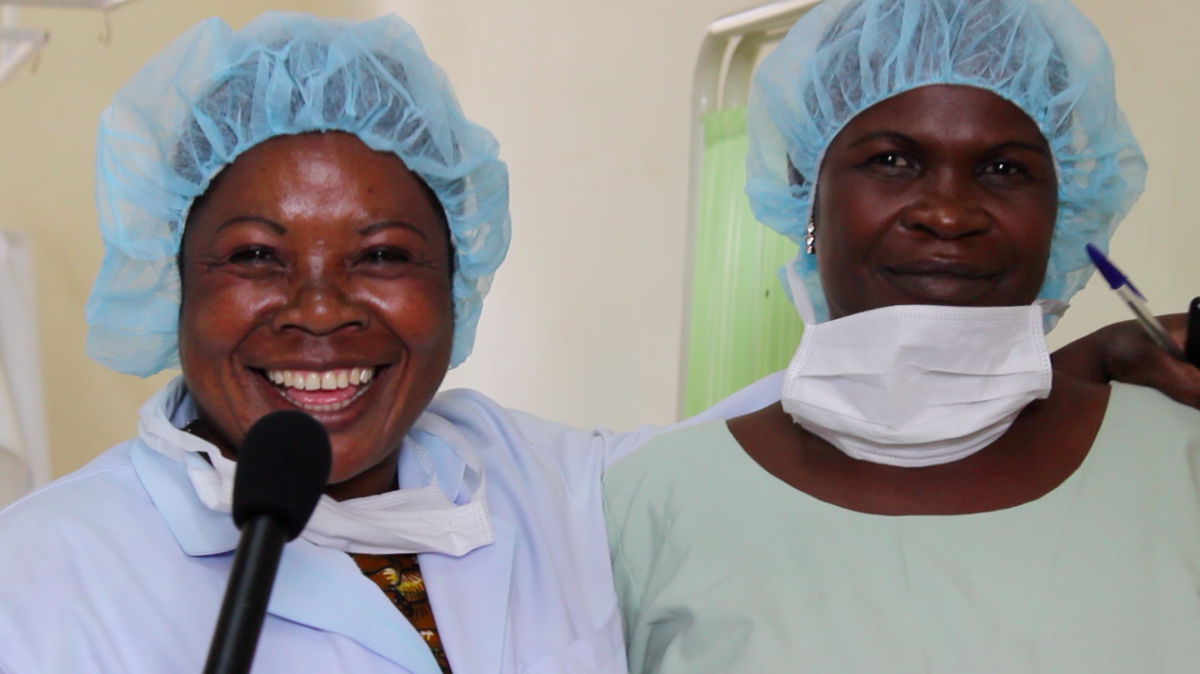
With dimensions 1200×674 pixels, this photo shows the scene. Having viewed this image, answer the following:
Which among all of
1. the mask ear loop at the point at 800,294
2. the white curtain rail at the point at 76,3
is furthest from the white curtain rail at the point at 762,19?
the white curtain rail at the point at 76,3

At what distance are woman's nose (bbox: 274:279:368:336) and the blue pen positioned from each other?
0.78 metres

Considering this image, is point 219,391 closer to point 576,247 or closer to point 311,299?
point 311,299

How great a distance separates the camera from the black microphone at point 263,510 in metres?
0.53

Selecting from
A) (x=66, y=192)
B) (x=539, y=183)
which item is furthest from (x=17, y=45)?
(x=539, y=183)

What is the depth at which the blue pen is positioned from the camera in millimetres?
1131

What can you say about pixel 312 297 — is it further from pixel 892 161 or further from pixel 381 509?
pixel 892 161

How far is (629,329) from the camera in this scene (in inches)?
104

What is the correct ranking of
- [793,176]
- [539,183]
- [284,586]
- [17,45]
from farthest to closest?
[539,183], [17,45], [793,176], [284,586]

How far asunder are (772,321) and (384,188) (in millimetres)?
856

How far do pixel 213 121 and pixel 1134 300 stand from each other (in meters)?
0.95

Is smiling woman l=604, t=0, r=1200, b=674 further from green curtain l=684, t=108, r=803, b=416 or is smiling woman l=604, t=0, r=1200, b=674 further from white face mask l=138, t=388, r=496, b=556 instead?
green curtain l=684, t=108, r=803, b=416

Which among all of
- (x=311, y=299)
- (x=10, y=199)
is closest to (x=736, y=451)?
(x=311, y=299)

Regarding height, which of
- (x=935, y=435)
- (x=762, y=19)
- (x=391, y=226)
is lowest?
(x=935, y=435)

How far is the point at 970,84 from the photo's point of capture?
1.13 metres
